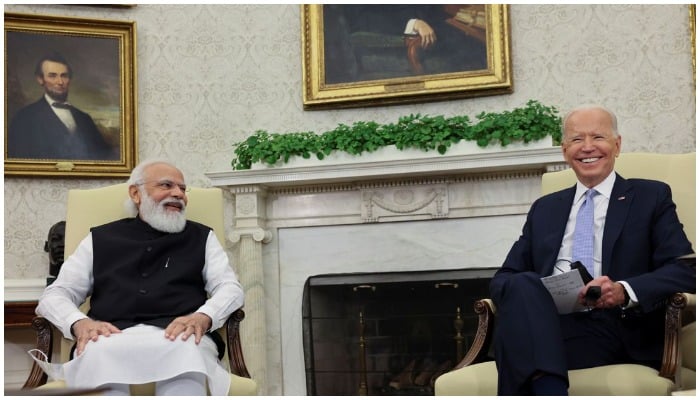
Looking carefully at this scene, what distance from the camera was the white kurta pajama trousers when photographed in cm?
314

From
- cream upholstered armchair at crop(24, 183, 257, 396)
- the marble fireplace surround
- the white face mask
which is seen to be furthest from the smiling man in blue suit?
the marble fireplace surround

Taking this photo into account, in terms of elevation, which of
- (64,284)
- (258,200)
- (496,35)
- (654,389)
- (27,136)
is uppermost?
(496,35)

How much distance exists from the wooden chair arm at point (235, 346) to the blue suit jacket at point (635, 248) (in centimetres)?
115

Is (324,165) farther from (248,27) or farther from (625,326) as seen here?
(625,326)

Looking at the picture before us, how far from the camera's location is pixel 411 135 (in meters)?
5.46

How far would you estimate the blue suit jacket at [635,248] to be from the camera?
2936mm

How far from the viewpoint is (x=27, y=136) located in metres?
6.08

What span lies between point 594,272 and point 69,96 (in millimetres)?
4461

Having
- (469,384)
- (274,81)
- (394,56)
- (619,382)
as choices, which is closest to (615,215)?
(619,382)

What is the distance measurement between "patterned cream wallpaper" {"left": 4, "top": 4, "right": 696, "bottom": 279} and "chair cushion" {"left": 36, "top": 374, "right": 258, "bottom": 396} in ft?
10.1

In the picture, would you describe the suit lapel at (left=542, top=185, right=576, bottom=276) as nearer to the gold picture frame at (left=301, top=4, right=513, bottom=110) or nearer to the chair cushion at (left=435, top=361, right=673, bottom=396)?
the chair cushion at (left=435, top=361, right=673, bottom=396)

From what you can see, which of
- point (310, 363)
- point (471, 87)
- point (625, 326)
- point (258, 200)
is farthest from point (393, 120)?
point (625, 326)

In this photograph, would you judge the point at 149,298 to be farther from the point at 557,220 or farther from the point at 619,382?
the point at 619,382

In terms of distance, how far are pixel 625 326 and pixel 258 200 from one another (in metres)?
3.31
